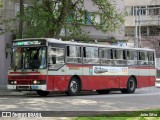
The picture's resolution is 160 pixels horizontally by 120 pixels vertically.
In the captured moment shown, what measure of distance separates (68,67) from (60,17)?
5.50 metres

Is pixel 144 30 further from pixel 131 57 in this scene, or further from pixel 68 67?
pixel 68 67

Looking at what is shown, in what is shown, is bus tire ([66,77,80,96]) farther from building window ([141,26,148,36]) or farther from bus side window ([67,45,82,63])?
building window ([141,26,148,36])

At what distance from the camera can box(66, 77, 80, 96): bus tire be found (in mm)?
23938

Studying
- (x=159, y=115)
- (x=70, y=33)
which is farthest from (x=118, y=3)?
(x=159, y=115)

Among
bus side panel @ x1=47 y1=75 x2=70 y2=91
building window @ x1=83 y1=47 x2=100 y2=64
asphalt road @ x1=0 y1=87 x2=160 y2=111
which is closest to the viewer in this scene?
asphalt road @ x1=0 y1=87 x2=160 y2=111

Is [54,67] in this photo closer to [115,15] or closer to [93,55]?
[93,55]

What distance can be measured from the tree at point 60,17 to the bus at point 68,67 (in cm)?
260

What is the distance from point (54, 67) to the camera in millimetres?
22844

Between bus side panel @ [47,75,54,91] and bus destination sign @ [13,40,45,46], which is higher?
bus destination sign @ [13,40,45,46]

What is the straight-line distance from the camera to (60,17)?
28.2m

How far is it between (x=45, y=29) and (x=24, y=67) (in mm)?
5386

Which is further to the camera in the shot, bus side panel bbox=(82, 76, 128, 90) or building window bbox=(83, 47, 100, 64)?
bus side panel bbox=(82, 76, 128, 90)

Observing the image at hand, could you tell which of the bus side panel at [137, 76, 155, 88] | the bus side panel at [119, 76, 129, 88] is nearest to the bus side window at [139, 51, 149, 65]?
the bus side panel at [137, 76, 155, 88]

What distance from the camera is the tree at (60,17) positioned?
27703 millimetres
